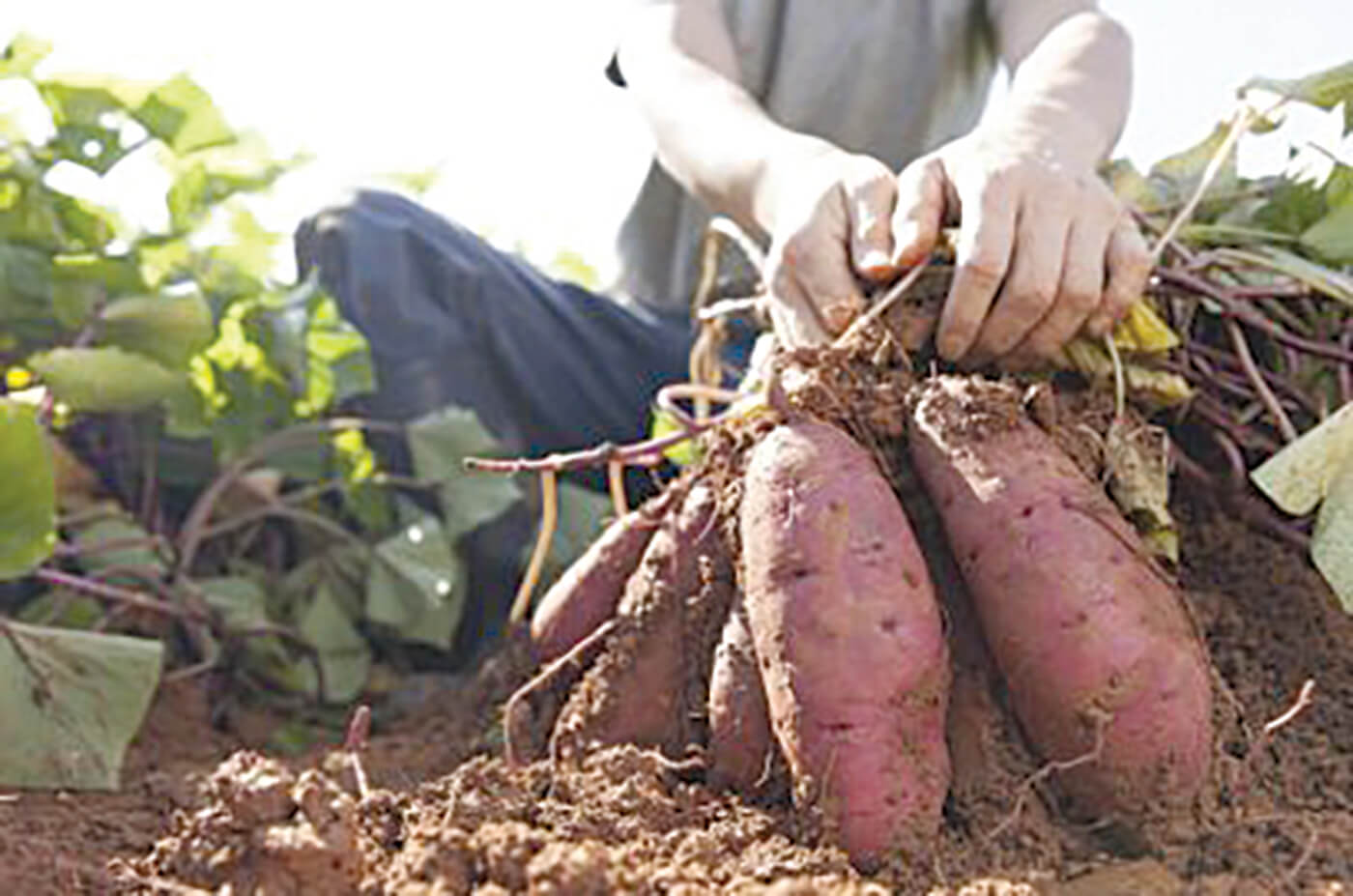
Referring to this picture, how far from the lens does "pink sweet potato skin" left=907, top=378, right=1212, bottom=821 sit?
2.70ft

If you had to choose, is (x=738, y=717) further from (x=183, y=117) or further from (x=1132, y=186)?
(x=183, y=117)

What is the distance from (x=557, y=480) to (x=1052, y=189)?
1.11 metres

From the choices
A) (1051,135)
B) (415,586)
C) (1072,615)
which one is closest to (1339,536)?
(1072,615)

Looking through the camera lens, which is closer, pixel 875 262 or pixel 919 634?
pixel 919 634

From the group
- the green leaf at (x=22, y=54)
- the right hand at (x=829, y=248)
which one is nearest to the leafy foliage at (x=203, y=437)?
the green leaf at (x=22, y=54)

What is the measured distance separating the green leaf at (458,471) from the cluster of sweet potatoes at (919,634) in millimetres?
873

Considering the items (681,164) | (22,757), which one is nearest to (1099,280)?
(681,164)

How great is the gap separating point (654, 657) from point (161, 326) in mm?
897

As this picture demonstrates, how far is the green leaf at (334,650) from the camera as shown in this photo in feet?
5.49

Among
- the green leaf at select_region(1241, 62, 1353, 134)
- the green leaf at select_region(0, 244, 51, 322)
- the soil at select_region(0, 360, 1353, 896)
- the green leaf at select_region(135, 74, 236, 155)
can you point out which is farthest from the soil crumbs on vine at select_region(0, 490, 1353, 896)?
the green leaf at select_region(135, 74, 236, 155)

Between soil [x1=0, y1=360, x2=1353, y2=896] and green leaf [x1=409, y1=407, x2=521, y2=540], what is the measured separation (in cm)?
74

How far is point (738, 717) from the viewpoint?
874 mm

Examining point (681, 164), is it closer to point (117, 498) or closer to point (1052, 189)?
point (1052, 189)

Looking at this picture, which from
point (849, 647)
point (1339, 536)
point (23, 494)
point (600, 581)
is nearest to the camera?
point (849, 647)
